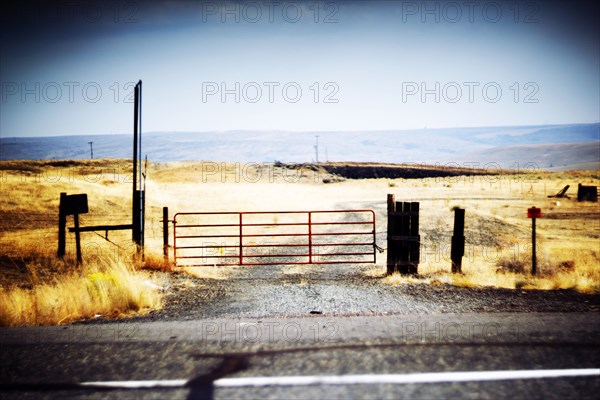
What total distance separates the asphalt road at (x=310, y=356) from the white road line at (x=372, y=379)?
0.02 metres

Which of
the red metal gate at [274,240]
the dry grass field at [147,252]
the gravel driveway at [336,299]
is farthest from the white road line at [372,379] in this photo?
the red metal gate at [274,240]

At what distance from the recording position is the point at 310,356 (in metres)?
4.39

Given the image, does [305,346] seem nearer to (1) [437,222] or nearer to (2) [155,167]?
(1) [437,222]

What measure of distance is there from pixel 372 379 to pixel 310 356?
847 mm

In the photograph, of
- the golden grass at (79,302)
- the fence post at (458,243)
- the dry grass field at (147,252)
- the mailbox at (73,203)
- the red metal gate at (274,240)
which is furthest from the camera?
the red metal gate at (274,240)

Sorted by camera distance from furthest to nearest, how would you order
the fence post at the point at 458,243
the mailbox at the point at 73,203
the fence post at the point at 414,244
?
1. the mailbox at the point at 73,203
2. the fence post at the point at 414,244
3. the fence post at the point at 458,243

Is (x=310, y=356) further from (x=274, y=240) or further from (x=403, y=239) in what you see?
(x=274, y=240)

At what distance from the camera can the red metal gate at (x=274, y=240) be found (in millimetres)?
10609

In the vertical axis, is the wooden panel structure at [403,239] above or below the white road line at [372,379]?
above

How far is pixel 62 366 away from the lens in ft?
14.2

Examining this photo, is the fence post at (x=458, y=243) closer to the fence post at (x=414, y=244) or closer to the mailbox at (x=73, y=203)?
the fence post at (x=414, y=244)

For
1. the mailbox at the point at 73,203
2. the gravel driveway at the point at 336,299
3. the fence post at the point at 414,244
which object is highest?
the mailbox at the point at 73,203

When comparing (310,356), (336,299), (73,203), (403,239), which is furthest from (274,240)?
(310,356)

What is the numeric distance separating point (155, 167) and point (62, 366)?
3547 inches
